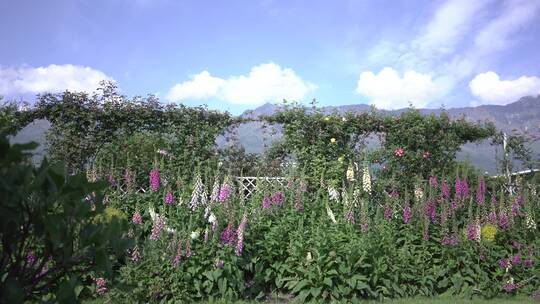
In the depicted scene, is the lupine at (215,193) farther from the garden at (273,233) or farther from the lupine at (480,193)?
the lupine at (480,193)

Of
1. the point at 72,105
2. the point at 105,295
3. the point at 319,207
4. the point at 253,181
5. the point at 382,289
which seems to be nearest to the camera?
the point at 105,295

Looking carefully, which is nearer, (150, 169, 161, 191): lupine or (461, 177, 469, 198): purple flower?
(150, 169, 161, 191): lupine

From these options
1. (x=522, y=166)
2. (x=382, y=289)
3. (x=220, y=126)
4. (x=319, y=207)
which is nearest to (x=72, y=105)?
(x=220, y=126)

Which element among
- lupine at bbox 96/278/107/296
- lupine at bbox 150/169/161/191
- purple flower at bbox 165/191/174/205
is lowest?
lupine at bbox 96/278/107/296

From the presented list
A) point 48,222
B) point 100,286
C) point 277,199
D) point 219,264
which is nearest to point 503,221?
point 277,199

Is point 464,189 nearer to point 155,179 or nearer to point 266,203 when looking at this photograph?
point 266,203

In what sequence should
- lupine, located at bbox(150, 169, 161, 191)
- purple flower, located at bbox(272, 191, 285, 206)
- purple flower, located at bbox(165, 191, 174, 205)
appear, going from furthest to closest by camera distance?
purple flower, located at bbox(272, 191, 285, 206)
lupine, located at bbox(150, 169, 161, 191)
purple flower, located at bbox(165, 191, 174, 205)

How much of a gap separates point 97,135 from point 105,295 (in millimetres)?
4659

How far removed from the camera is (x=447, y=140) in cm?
1060

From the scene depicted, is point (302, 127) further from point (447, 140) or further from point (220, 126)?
point (447, 140)

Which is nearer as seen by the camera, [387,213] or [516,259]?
[516,259]

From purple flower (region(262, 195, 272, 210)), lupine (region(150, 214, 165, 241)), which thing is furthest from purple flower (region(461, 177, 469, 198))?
lupine (region(150, 214, 165, 241))

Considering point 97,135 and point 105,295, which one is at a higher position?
point 97,135

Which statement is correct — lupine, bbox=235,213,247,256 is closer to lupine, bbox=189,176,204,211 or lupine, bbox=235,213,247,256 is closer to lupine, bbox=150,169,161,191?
lupine, bbox=189,176,204,211
